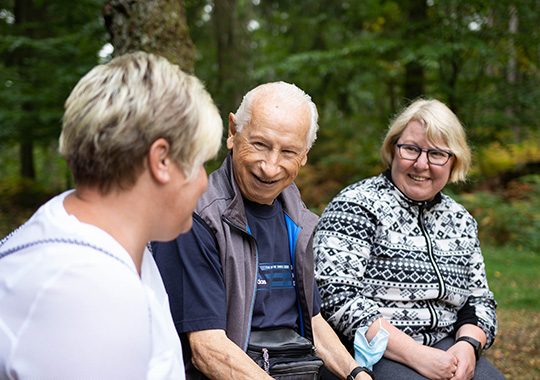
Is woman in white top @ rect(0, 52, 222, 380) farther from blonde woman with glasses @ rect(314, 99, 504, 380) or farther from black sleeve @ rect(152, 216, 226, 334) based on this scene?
blonde woman with glasses @ rect(314, 99, 504, 380)

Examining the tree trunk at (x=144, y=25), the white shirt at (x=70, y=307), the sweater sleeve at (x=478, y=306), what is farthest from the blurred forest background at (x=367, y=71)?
the white shirt at (x=70, y=307)

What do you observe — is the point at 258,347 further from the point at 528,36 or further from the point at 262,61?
the point at 262,61

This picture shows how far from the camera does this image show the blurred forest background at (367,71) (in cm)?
730

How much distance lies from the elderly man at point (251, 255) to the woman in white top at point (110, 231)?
1.41 ft

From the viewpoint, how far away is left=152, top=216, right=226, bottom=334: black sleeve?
1776 millimetres

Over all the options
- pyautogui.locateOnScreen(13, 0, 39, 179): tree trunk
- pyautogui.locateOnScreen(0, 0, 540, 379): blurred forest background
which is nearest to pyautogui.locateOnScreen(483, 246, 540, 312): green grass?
pyautogui.locateOnScreen(0, 0, 540, 379): blurred forest background

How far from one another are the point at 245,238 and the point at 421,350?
1092mm

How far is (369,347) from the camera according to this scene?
2.34m

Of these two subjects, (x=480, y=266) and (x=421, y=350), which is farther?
(x=480, y=266)

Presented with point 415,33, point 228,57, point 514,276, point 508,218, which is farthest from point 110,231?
point 508,218

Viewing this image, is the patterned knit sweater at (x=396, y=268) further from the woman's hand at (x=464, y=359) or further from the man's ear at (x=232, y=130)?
the man's ear at (x=232, y=130)

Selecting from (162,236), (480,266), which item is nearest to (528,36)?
(480,266)

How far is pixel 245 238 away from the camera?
1984 mm

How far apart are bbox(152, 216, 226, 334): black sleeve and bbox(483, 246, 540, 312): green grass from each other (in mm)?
4157
